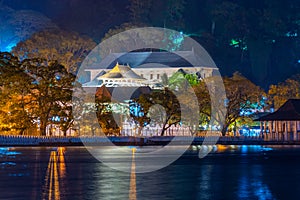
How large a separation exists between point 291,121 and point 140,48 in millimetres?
53677

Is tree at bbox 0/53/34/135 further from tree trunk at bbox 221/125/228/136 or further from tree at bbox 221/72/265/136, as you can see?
tree at bbox 221/72/265/136

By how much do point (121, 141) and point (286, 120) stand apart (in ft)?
40.1

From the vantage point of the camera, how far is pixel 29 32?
109 metres

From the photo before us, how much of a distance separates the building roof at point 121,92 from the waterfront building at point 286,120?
47.9ft

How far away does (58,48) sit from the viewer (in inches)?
3671

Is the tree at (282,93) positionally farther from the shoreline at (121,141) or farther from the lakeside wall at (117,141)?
the shoreline at (121,141)

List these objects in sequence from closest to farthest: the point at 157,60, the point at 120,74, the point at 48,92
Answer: the point at 48,92 → the point at 120,74 → the point at 157,60

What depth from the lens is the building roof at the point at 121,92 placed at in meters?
61.3

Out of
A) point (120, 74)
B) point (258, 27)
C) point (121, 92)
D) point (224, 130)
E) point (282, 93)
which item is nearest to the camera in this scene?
point (224, 130)

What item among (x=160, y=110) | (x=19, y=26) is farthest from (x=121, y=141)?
(x=19, y=26)

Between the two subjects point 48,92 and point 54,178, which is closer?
point 54,178

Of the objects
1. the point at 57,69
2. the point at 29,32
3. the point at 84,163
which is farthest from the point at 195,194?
the point at 29,32

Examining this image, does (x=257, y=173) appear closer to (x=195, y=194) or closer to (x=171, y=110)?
(x=195, y=194)

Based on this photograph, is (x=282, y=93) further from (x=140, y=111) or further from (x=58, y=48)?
(x=58, y=48)
